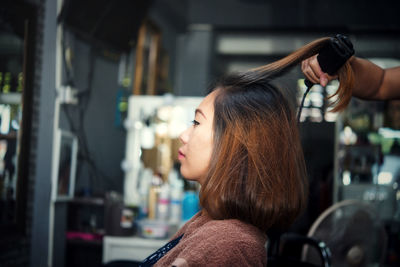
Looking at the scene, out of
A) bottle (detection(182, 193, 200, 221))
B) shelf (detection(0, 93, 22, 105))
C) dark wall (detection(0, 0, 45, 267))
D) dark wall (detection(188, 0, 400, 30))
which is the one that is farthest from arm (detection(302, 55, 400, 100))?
dark wall (detection(188, 0, 400, 30))

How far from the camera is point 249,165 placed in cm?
114

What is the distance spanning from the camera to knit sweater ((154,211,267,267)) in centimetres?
103

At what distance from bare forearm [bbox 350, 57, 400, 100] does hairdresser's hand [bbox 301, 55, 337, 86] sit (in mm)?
149

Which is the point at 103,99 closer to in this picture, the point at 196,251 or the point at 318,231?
the point at 318,231

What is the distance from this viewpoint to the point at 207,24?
222 inches

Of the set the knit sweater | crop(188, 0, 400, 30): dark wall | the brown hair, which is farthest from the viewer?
crop(188, 0, 400, 30): dark wall

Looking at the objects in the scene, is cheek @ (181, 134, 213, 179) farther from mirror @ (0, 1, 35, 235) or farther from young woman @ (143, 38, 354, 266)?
mirror @ (0, 1, 35, 235)

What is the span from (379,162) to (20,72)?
3.17 metres

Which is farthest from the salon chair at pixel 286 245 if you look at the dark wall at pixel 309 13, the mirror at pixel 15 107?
the dark wall at pixel 309 13

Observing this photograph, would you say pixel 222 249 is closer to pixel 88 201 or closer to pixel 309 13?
pixel 88 201

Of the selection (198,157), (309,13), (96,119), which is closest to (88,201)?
(96,119)

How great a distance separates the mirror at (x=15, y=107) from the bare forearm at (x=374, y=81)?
5.84ft

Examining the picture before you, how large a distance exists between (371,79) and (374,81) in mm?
19

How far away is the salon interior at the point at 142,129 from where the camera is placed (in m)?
2.52
